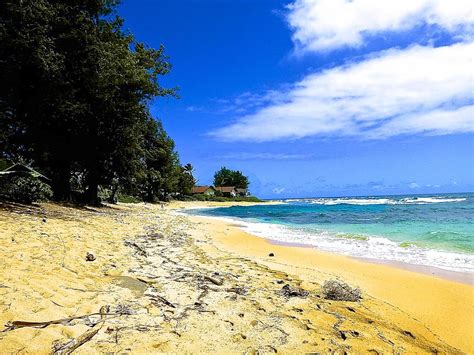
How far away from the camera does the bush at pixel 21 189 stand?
46.4 feet

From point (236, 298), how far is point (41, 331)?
2765 mm

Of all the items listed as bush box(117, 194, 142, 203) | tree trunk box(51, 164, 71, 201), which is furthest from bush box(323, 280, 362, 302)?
bush box(117, 194, 142, 203)

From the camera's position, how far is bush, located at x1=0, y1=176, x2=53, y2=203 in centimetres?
1415

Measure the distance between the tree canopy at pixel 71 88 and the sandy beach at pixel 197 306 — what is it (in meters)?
7.83

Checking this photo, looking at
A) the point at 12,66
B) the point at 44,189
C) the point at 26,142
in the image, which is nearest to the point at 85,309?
the point at 12,66

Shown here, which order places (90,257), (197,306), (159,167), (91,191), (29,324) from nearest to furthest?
(29,324)
(197,306)
(90,257)
(91,191)
(159,167)

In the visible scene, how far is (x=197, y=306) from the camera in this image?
4.65 meters

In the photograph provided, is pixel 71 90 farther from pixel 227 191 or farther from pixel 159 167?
pixel 227 191

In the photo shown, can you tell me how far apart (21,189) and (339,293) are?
1455 cm

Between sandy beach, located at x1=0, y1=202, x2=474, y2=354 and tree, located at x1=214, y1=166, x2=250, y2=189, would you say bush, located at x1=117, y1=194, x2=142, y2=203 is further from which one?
tree, located at x1=214, y1=166, x2=250, y2=189

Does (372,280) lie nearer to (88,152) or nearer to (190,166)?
(88,152)

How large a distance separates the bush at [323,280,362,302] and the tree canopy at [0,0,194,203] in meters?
12.1


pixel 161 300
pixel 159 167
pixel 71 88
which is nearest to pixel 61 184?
pixel 71 88

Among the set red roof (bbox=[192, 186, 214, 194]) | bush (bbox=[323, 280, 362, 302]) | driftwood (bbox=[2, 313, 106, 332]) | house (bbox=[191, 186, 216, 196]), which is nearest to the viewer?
driftwood (bbox=[2, 313, 106, 332])
